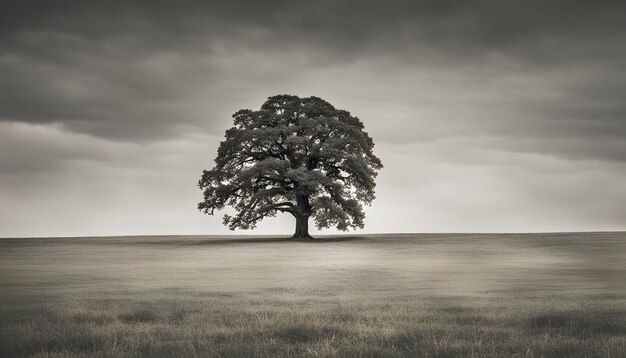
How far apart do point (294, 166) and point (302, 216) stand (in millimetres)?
4695

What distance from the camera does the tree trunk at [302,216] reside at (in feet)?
204

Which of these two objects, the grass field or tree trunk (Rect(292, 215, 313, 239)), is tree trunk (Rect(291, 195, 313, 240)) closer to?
tree trunk (Rect(292, 215, 313, 239))

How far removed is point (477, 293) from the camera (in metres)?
21.1

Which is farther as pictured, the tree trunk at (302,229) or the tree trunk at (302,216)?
the tree trunk at (302,229)

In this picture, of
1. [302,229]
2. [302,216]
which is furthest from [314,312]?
[302,229]

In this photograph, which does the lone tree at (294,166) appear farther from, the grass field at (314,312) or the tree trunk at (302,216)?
the grass field at (314,312)

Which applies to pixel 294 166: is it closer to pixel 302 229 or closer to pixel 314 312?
pixel 302 229

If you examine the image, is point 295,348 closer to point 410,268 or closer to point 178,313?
point 178,313

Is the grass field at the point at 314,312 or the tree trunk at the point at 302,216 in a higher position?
the tree trunk at the point at 302,216

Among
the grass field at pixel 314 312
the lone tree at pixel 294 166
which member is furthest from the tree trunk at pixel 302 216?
the grass field at pixel 314 312

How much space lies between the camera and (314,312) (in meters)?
15.3

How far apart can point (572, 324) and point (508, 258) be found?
28.5m

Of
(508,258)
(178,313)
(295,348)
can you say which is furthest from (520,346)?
(508,258)

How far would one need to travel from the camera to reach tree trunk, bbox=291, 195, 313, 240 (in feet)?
204
